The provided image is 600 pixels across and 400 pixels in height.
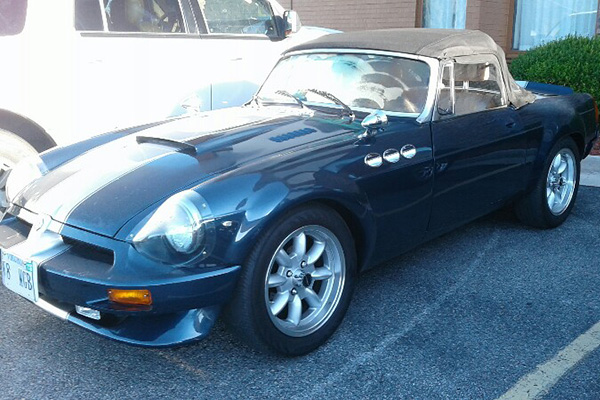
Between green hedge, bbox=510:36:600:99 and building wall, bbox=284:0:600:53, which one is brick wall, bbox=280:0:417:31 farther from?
green hedge, bbox=510:36:600:99

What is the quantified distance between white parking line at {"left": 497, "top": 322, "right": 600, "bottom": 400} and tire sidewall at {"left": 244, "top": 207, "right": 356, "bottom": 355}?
2.87 feet

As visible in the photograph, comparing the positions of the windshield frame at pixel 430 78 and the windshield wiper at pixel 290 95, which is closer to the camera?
the windshield frame at pixel 430 78

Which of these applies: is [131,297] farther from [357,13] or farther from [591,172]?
[357,13]

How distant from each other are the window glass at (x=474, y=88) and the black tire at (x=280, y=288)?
1246mm

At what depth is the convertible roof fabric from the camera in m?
4.22

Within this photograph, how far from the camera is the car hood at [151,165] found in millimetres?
3062

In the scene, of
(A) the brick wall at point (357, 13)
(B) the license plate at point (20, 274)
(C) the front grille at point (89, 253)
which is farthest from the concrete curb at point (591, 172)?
(B) the license plate at point (20, 274)

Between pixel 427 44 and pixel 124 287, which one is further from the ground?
pixel 427 44

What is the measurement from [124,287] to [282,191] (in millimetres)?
791

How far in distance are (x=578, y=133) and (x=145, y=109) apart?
334 cm

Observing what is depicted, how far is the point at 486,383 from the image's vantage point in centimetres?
305

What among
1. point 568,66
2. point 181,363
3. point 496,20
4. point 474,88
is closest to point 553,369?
point 181,363

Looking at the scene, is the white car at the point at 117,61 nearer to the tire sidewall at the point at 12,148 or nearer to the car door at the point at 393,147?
the tire sidewall at the point at 12,148

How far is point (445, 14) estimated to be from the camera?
10992 millimetres
